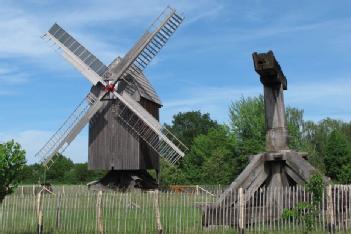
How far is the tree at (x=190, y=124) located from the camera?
9662cm

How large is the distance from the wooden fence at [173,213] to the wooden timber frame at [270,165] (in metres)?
0.04

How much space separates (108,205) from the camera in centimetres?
1562

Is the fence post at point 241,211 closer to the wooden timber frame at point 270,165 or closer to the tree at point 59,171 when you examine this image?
the wooden timber frame at point 270,165

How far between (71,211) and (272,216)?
5.77 meters

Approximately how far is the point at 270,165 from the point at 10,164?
692 centimetres

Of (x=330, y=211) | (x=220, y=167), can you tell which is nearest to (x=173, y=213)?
(x=330, y=211)

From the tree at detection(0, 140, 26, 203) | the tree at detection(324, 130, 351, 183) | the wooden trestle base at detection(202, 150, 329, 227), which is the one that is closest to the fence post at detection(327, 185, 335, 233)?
the wooden trestle base at detection(202, 150, 329, 227)

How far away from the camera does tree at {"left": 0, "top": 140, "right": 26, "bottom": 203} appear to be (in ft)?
42.8

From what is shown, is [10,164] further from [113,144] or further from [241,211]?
[113,144]

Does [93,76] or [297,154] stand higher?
[93,76]

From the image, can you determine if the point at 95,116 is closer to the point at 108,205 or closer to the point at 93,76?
the point at 93,76

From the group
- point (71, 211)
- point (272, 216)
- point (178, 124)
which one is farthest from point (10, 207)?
point (178, 124)

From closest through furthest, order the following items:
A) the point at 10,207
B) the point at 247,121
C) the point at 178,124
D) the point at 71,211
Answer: the point at 71,211
the point at 10,207
the point at 247,121
the point at 178,124

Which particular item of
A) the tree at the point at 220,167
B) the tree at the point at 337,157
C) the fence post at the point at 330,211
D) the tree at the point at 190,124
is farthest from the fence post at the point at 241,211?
the tree at the point at 190,124
